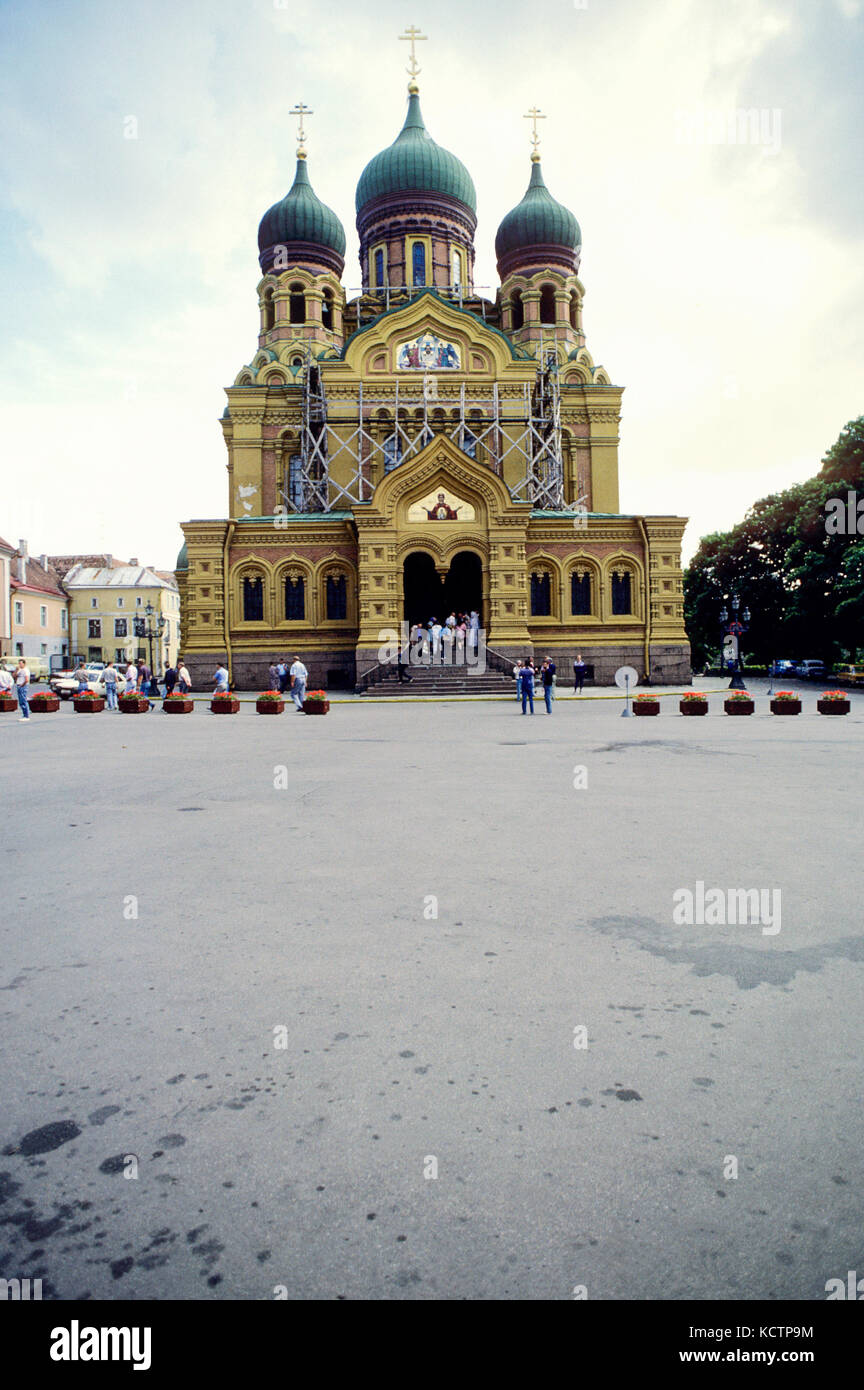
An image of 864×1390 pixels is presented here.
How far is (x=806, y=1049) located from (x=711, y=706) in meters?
23.2

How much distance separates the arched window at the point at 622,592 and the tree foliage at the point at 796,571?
416 inches

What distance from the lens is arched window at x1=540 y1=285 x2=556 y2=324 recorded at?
1715 inches

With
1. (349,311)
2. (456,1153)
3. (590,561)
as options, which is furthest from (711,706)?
(349,311)

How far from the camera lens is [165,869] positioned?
669 cm

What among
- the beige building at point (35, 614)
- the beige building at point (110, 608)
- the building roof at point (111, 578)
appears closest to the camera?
the beige building at point (35, 614)

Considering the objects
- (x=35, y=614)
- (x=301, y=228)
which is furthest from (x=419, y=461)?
(x=35, y=614)

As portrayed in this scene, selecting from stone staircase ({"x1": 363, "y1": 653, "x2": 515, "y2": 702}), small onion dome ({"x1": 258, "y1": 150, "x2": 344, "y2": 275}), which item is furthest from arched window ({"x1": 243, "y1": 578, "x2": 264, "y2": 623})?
small onion dome ({"x1": 258, "y1": 150, "x2": 344, "y2": 275})

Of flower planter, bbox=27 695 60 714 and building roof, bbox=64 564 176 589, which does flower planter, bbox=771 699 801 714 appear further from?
building roof, bbox=64 564 176 589

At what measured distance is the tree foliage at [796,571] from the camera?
41.7 meters

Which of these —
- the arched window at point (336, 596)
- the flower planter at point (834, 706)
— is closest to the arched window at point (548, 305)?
the arched window at point (336, 596)

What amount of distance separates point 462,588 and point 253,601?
378 inches

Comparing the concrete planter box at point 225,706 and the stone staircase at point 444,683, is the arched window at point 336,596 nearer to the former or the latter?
the stone staircase at point 444,683

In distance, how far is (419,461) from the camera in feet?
112
